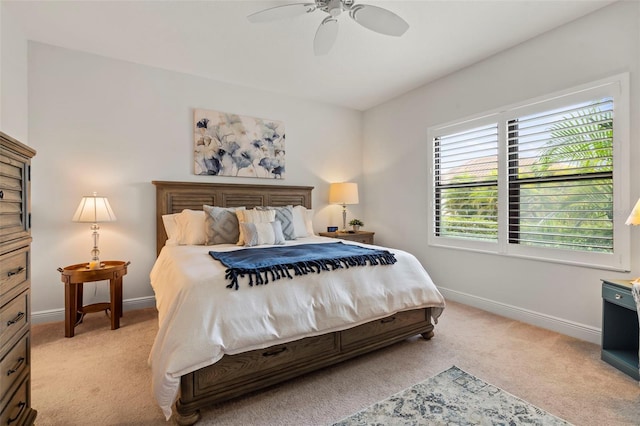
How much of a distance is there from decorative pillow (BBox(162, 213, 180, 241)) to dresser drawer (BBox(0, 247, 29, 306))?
1.70 m

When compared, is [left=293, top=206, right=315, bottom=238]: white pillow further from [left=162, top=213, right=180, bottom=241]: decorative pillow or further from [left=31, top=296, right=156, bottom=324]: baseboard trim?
[left=31, top=296, right=156, bottom=324]: baseboard trim

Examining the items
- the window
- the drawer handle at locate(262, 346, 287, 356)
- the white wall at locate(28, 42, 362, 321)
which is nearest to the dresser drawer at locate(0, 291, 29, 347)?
the drawer handle at locate(262, 346, 287, 356)

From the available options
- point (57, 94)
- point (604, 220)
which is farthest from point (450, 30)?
point (57, 94)

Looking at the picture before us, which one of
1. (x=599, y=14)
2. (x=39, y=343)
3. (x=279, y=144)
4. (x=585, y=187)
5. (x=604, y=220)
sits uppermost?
(x=599, y=14)

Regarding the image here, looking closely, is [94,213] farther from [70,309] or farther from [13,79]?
[13,79]

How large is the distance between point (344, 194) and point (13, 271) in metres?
3.56

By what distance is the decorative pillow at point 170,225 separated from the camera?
10.6ft

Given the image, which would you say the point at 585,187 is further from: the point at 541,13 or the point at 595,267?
the point at 541,13

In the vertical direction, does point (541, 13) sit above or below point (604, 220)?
above

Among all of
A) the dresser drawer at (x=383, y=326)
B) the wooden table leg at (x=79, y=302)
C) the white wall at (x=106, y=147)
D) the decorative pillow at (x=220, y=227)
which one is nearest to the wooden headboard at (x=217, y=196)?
the white wall at (x=106, y=147)

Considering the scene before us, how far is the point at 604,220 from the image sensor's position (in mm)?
2473

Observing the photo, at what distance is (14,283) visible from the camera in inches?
53.4

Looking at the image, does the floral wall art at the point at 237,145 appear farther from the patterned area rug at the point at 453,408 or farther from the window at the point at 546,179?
the patterned area rug at the point at 453,408

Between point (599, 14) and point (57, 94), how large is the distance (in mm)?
4932
